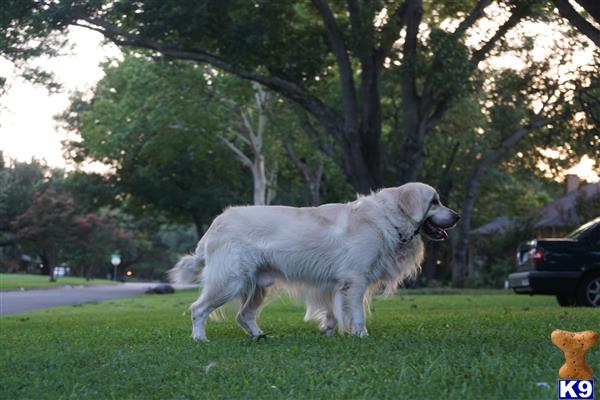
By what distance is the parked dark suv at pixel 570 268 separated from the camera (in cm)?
1722

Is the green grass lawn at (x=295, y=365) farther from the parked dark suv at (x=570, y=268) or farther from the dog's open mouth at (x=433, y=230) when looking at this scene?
the parked dark suv at (x=570, y=268)

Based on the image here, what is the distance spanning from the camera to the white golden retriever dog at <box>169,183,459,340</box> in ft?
30.3

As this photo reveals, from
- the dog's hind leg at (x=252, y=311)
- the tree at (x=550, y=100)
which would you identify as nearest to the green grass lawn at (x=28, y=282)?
the tree at (x=550, y=100)

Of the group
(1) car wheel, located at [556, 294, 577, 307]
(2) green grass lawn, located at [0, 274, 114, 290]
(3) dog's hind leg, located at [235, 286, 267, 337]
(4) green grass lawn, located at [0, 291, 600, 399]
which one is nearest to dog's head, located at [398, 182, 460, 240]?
(4) green grass lawn, located at [0, 291, 600, 399]

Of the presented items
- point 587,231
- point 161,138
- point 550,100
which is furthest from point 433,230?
point 161,138

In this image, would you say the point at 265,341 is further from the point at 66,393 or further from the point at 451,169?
the point at 451,169

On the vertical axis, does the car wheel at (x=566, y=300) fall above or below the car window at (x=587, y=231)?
below

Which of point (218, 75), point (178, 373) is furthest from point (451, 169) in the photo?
point (178, 373)

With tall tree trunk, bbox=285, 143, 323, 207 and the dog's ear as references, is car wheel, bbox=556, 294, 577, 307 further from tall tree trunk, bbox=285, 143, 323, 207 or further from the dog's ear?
tall tree trunk, bbox=285, 143, 323, 207

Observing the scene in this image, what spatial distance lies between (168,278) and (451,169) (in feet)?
125

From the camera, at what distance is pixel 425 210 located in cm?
960

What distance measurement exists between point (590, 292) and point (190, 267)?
32.9 ft

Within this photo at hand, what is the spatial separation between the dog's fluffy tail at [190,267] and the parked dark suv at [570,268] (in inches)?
368

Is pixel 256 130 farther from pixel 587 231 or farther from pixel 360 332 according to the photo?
pixel 360 332
